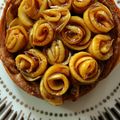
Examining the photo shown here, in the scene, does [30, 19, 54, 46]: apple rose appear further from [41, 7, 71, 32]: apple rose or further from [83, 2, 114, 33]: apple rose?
[83, 2, 114, 33]: apple rose

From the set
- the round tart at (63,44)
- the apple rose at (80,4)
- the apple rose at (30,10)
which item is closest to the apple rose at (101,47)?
the round tart at (63,44)

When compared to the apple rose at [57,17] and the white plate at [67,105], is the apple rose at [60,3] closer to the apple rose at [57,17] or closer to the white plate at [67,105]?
the apple rose at [57,17]

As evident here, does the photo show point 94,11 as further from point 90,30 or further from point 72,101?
point 72,101

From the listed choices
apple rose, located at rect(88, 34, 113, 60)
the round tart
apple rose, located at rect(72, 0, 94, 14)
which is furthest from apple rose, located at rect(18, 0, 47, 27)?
apple rose, located at rect(88, 34, 113, 60)

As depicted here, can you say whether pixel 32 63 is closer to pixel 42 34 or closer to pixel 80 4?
pixel 42 34

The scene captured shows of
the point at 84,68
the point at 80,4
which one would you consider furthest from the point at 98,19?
the point at 84,68

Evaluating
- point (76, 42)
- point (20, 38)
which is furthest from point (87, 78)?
point (20, 38)
